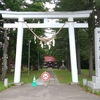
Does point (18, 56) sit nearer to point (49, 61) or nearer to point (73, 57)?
point (73, 57)

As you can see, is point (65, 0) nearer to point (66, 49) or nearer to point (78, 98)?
point (78, 98)

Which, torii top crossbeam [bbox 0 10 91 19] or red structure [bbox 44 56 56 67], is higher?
torii top crossbeam [bbox 0 10 91 19]

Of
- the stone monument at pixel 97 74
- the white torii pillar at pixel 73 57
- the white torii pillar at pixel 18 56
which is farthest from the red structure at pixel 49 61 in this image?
the stone monument at pixel 97 74

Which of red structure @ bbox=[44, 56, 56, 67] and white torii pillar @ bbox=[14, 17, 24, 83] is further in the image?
red structure @ bbox=[44, 56, 56, 67]

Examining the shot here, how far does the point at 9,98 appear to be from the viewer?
10289 millimetres

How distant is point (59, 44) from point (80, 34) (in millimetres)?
10146

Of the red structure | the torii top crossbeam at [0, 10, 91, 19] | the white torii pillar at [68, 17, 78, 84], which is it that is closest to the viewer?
the white torii pillar at [68, 17, 78, 84]

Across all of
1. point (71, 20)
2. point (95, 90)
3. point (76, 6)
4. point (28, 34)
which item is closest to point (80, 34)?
point (28, 34)

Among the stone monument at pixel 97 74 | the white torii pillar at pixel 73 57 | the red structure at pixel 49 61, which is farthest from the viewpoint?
the red structure at pixel 49 61

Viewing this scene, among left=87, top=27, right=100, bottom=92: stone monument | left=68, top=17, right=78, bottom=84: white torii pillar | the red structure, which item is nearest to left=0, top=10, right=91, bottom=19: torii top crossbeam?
left=68, top=17, right=78, bottom=84: white torii pillar

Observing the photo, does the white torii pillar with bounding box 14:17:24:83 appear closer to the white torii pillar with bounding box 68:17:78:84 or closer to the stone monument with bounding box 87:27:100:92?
the white torii pillar with bounding box 68:17:78:84

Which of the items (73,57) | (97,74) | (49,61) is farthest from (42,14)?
(49,61)

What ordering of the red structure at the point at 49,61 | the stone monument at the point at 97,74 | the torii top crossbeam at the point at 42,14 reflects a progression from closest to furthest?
the stone monument at the point at 97,74, the torii top crossbeam at the point at 42,14, the red structure at the point at 49,61

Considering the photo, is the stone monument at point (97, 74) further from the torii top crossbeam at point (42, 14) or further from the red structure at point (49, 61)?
the red structure at point (49, 61)
